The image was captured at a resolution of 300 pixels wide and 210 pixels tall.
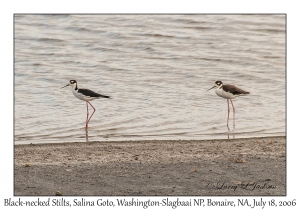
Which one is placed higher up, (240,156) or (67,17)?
(67,17)

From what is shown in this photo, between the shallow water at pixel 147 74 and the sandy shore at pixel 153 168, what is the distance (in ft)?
3.40

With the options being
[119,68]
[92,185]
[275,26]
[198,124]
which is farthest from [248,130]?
[275,26]

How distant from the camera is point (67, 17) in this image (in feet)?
79.0

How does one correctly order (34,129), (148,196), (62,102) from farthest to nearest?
(62,102), (34,129), (148,196)

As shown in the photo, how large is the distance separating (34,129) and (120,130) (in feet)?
5.08

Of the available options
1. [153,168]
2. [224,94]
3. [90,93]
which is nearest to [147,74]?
[224,94]

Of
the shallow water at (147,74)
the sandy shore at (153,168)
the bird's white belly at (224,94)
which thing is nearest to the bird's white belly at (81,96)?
the shallow water at (147,74)

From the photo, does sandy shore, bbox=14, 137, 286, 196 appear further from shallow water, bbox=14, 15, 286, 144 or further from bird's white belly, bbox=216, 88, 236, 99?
bird's white belly, bbox=216, 88, 236, 99

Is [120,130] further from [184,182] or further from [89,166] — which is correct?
[184,182]

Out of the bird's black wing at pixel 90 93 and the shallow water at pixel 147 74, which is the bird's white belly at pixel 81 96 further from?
the shallow water at pixel 147 74

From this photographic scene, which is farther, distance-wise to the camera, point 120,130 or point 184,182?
point 120,130

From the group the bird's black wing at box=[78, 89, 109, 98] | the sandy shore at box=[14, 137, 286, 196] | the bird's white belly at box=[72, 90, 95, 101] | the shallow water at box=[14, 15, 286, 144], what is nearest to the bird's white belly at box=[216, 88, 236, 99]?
the shallow water at box=[14, 15, 286, 144]

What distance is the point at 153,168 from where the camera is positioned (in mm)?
8984

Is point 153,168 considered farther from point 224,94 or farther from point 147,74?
point 147,74
